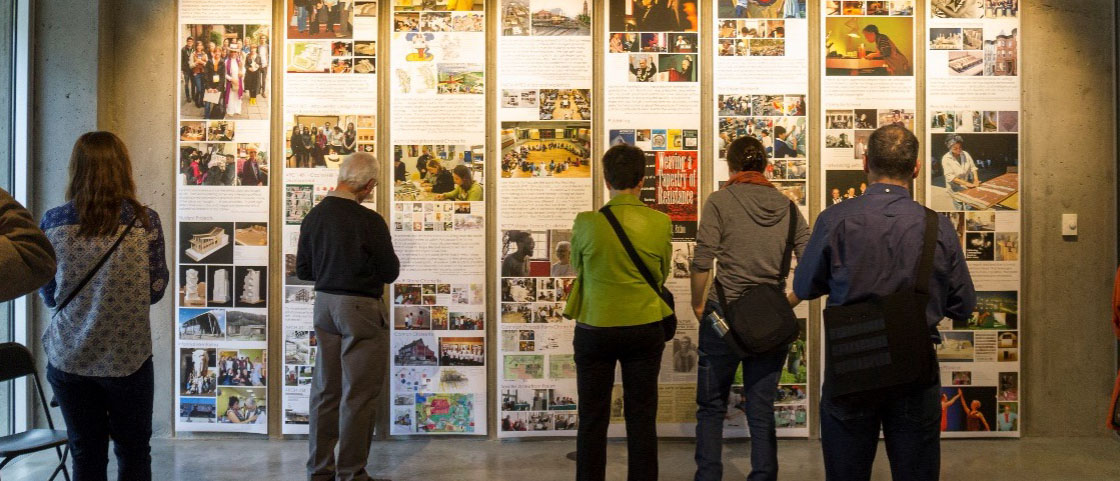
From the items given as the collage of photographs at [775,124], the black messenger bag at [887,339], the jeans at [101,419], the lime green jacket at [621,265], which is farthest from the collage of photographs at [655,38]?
the jeans at [101,419]

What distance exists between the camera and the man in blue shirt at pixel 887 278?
2.77m

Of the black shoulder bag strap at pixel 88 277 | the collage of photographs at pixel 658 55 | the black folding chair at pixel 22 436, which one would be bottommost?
the black folding chair at pixel 22 436

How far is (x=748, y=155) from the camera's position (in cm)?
409

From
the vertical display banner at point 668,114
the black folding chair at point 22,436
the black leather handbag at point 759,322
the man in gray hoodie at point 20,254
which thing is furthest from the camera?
the vertical display banner at point 668,114

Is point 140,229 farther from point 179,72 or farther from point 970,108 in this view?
point 970,108

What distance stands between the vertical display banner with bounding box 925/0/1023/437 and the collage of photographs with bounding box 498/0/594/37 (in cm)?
221

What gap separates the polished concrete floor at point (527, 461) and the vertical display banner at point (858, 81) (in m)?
1.69

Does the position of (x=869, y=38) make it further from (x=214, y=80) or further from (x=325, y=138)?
(x=214, y=80)

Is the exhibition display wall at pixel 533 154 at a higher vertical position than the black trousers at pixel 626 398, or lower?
higher

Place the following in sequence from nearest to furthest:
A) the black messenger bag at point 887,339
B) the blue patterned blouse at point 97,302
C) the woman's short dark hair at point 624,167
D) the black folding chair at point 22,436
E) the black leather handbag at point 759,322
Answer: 1. the black messenger bag at point 887,339
2. the blue patterned blouse at point 97,302
3. the black folding chair at point 22,436
4. the black leather handbag at point 759,322
5. the woman's short dark hair at point 624,167

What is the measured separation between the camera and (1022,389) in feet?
17.6

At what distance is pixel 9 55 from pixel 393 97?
2.34 m

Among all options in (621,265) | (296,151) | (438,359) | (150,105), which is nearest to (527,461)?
(438,359)

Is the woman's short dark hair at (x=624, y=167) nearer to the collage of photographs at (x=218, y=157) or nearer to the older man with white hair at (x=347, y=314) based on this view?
the older man with white hair at (x=347, y=314)
